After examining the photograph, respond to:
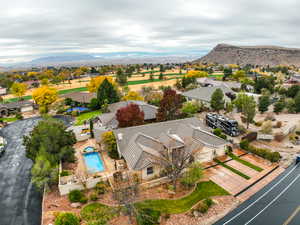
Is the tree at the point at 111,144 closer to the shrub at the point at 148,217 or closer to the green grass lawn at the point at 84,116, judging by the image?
the shrub at the point at 148,217

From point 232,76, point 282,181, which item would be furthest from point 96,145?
point 232,76

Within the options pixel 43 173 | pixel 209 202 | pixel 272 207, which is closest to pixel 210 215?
pixel 209 202

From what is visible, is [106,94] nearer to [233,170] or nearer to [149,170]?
[149,170]

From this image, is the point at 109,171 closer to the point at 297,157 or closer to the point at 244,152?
the point at 244,152

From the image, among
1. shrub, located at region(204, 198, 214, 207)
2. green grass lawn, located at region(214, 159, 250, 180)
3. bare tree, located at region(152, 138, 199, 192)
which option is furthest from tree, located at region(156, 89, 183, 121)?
shrub, located at region(204, 198, 214, 207)

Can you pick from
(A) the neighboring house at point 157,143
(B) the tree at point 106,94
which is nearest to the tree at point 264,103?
(A) the neighboring house at point 157,143

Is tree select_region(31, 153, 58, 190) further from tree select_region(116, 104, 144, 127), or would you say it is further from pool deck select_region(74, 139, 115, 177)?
tree select_region(116, 104, 144, 127)
